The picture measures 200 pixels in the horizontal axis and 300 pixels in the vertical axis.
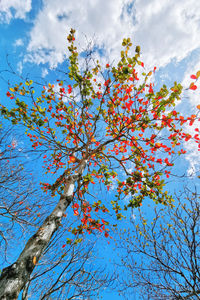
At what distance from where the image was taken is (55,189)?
17.4ft

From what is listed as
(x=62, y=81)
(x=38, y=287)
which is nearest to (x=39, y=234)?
(x=62, y=81)

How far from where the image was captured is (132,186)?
14.9 feet

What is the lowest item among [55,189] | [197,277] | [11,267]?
[11,267]

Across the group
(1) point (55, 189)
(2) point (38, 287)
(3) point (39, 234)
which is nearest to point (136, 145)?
(1) point (55, 189)

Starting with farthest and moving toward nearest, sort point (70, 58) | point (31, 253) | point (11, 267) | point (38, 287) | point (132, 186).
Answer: point (38, 287) < point (132, 186) < point (70, 58) < point (31, 253) < point (11, 267)

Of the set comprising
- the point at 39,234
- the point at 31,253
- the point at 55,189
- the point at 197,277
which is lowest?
the point at 31,253

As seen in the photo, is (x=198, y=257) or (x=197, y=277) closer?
(x=197, y=277)

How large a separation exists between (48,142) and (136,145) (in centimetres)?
327

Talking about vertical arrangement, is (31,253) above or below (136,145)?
below

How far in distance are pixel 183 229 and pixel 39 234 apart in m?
5.10

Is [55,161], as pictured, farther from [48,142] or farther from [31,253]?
[31,253]

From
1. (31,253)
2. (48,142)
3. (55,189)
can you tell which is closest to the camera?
(31,253)

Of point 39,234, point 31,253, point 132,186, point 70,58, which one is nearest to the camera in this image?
point 31,253

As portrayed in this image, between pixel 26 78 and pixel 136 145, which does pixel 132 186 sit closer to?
pixel 136 145
